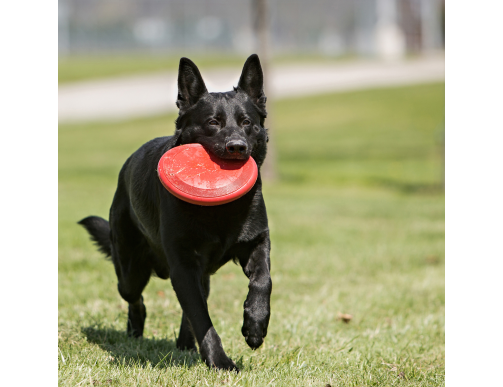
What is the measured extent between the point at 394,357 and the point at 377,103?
33852mm

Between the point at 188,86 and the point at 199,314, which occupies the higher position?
the point at 188,86

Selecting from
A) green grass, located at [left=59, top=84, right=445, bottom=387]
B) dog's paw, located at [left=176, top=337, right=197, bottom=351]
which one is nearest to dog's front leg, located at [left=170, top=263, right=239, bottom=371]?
green grass, located at [left=59, top=84, right=445, bottom=387]

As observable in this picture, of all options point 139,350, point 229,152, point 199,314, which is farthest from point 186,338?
point 229,152

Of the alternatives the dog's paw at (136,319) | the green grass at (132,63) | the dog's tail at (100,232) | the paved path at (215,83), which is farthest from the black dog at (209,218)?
the green grass at (132,63)

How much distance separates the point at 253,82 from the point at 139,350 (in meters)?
1.88

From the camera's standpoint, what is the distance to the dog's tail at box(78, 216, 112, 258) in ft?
17.2

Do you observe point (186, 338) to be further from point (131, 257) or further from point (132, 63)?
point (132, 63)

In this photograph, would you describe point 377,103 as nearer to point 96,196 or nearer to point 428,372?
point 96,196

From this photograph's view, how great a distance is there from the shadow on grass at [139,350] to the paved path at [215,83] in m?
34.8

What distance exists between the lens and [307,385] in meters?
3.42

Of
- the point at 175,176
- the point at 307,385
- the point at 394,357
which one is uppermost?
the point at 175,176

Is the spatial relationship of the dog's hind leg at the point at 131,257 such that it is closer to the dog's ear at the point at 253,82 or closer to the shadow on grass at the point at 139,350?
the shadow on grass at the point at 139,350

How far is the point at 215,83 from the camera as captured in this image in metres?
39.4

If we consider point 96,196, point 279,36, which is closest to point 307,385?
point 96,196
